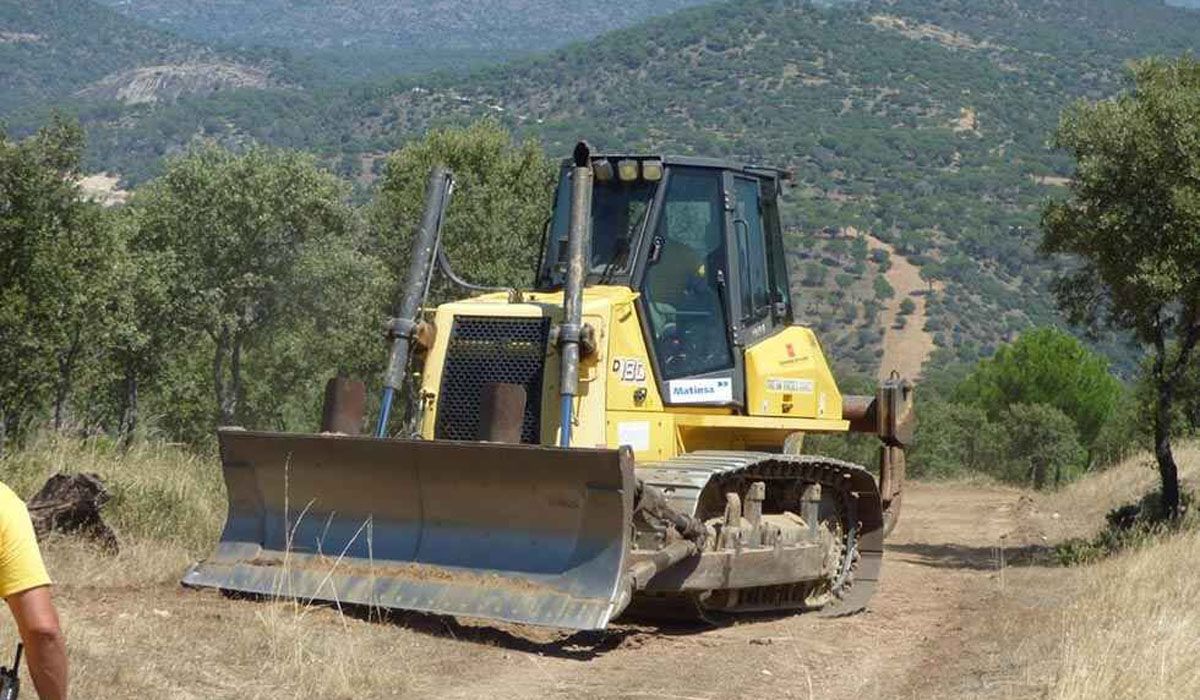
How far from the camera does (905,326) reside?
89.1 meters

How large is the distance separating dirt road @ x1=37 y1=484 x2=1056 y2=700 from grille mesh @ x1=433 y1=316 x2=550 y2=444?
1475mm

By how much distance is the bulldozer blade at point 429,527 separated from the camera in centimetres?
1055

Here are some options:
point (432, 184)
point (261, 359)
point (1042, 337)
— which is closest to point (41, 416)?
point (261, 359)

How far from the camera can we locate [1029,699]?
9.00m

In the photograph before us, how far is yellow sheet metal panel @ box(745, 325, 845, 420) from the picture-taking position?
1302 centimetres

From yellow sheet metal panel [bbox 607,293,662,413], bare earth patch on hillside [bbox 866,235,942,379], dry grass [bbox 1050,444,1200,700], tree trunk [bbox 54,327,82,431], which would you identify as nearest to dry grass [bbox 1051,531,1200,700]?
dry grass [bbox 1050,444,1200,700]

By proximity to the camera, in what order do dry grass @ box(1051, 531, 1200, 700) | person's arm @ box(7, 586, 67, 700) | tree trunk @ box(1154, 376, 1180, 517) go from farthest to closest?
tree trunk @ box(1154, 376, 1180, 517), dry grass @ box(1051, 531, 1200, 700), person's arm @ box(7, 586, 67, 700)

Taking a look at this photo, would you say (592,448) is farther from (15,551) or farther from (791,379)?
(15,551)

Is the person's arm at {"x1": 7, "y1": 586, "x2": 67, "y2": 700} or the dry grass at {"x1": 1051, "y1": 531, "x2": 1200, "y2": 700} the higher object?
the person's arm at {"x1": 7, "y1": 586, "x2": 67, "y2": 700}

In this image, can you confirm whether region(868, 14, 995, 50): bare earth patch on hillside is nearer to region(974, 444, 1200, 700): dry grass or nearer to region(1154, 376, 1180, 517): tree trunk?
region(1154, 376, 1180, 517): tree trunk

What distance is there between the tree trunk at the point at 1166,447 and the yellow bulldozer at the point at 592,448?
549 centimetres

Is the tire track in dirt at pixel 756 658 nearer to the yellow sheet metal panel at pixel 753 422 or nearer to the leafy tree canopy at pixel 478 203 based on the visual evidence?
the yellow sheet metal panel at pixel 753 422

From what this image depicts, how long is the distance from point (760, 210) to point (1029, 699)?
220 inches

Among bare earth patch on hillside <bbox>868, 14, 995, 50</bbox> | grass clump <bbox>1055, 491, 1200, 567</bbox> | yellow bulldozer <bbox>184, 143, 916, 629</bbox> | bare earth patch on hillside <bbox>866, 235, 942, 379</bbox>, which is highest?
bare earth patch on hillside <bbox>868, 14, 995, 50</bbox>
